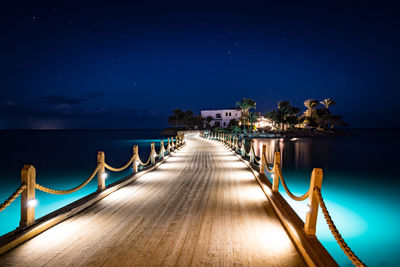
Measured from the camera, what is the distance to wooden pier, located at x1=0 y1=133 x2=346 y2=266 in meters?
3.29

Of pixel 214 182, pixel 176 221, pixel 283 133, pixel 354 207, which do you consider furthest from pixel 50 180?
pixel 283 133

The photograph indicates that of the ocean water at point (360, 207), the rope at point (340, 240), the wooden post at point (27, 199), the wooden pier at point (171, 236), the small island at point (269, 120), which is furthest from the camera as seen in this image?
the small island at point (269, 120)

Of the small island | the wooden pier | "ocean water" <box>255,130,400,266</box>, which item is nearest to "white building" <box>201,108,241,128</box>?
the small island

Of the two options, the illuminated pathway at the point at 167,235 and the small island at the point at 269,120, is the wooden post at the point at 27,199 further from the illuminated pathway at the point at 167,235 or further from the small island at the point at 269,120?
the small island at the point at 269,120

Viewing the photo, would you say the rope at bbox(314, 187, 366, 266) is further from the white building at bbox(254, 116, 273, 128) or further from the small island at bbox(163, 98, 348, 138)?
the white building at bbox(254, 116, 273, 128)

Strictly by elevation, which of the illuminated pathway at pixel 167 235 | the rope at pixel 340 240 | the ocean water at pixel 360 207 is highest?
the rope at pixel 340 240

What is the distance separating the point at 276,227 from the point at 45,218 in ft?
14.7

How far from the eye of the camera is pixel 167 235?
4.04 metres

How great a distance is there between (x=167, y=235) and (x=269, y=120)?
73.1 m

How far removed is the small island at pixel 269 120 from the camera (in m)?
62.2

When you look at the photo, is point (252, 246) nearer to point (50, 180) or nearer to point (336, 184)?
point (336, 184)

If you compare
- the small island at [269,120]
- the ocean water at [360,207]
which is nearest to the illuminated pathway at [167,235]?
the ocean water at [360,207]

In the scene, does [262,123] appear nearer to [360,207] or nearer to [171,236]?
[360,207]

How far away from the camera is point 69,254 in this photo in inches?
135
